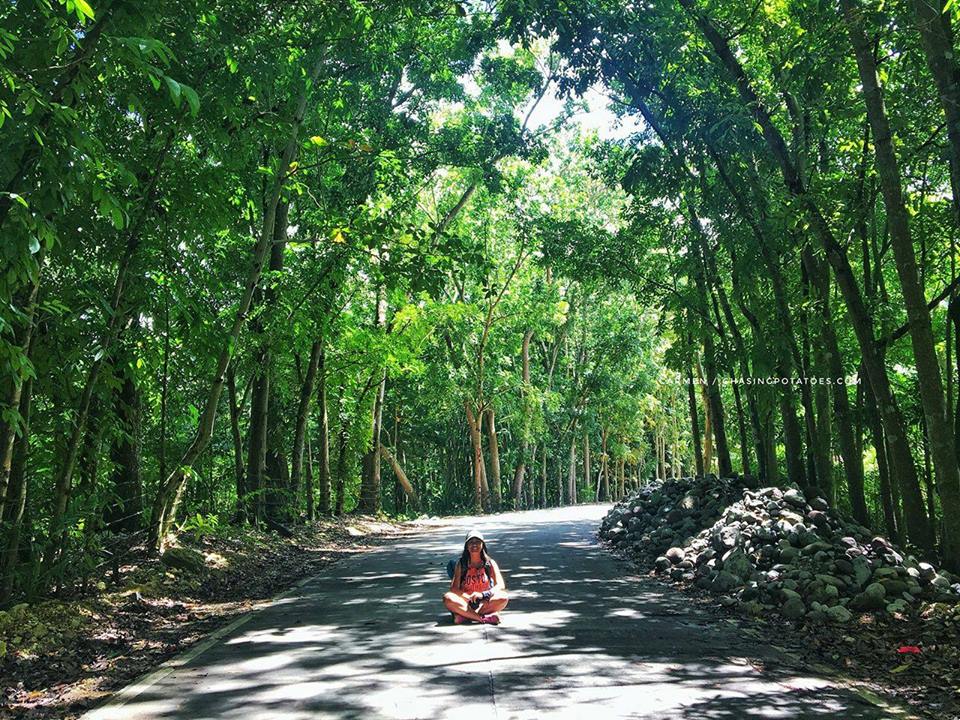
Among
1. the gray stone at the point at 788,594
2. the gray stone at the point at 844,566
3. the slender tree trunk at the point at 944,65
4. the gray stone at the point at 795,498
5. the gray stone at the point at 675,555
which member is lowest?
the gray stone at the point at 788,594

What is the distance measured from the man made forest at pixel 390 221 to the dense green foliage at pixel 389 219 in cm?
6

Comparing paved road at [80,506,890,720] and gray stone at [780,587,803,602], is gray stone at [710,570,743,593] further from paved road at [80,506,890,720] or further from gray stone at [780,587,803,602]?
gray stone at [780,587,803,602]

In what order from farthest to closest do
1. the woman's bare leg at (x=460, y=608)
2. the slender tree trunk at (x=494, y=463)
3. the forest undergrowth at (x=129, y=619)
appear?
the slender tree trunk at (x=494, y=463) → the woman's bare leg at (x=460, y=608) → the forest undergrowth at (x=129, y=619)

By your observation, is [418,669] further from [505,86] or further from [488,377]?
[488,377]

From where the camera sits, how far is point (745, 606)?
8.86 metres

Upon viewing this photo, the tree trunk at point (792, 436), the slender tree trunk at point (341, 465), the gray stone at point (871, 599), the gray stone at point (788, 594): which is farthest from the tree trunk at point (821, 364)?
the slender tree trunk at point (341, 465)

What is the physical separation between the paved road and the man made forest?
8.05ft

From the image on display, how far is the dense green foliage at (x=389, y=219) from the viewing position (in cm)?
738

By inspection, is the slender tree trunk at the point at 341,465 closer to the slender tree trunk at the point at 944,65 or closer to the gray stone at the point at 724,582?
the gray stone at the point at 724,582

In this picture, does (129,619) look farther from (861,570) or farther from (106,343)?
(861,570)

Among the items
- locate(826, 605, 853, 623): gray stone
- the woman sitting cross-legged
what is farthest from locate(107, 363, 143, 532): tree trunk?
locate(826, 605, 853, 623): gray stone

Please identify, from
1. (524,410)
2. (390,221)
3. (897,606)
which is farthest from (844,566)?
(524,410)

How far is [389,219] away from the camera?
10867mm

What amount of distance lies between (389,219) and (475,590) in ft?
17.0
